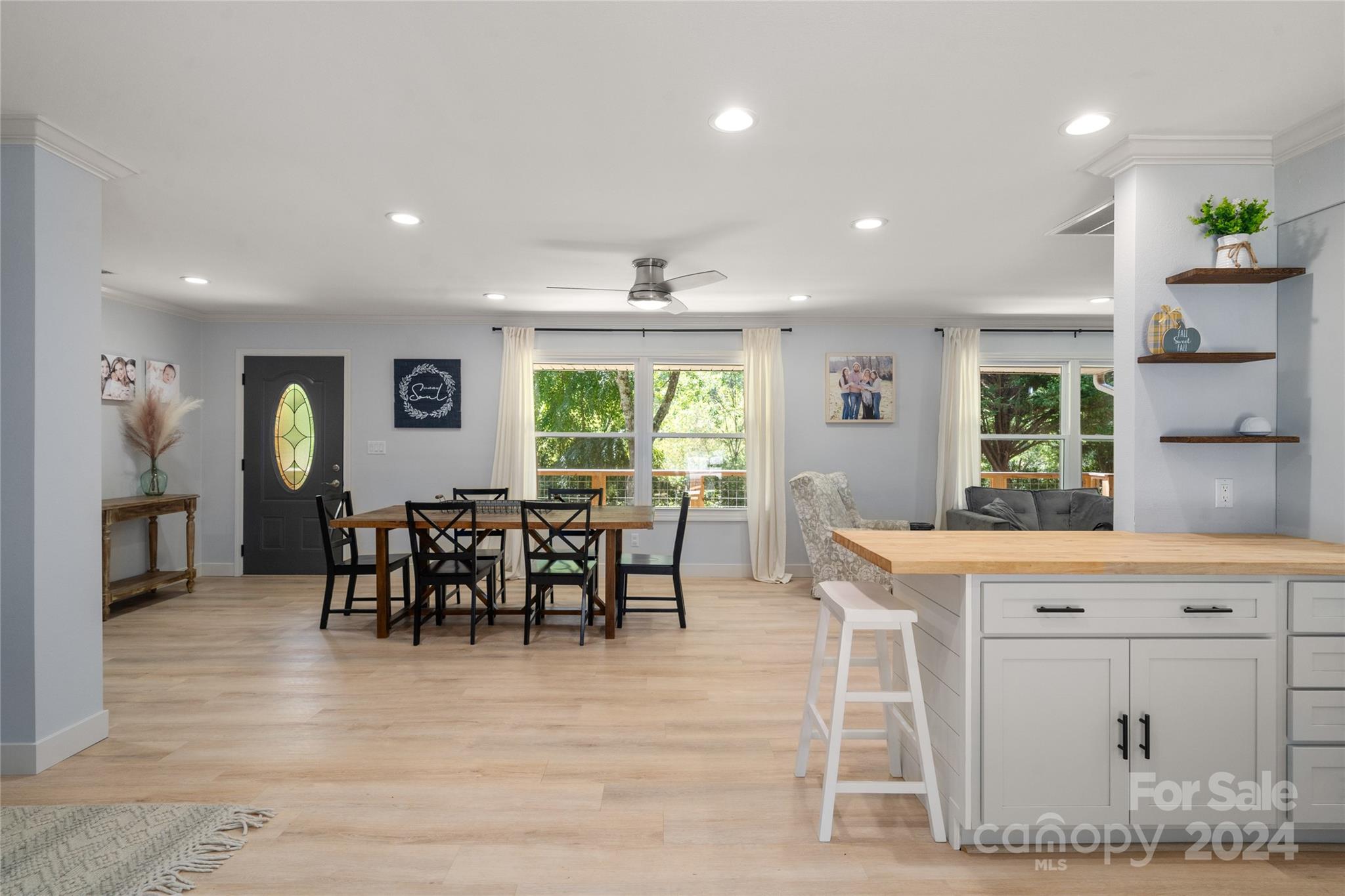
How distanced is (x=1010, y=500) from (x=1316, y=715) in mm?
4062

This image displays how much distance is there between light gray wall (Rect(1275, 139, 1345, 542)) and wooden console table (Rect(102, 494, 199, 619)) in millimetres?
6449

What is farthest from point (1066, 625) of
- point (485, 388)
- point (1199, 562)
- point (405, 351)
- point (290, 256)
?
point (405, 351)

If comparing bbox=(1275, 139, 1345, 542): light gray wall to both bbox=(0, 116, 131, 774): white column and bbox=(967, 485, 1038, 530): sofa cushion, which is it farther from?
bbox=(0, 116, 131, 774): white column

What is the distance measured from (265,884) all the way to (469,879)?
565mm

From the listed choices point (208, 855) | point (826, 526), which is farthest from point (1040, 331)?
point (208, 855)

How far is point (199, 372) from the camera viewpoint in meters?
6.42

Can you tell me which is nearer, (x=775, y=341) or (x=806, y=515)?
(x=806, y=515)

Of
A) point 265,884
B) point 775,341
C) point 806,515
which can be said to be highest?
point 775,341

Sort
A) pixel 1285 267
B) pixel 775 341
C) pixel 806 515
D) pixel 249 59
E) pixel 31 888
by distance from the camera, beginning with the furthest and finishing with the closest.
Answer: pixel 775 341 → pixel 806 515 → pixel 1285 267 → pixel 249 59 → pixel 31 888

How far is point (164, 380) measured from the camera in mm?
5934

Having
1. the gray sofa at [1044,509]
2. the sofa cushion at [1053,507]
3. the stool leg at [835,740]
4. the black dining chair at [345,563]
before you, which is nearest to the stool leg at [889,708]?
the stool leg at [835,740]

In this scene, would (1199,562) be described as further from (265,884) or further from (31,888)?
(31,888)

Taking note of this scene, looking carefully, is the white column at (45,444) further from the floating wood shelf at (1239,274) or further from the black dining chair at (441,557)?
the floating wood shelf at (1239,274)

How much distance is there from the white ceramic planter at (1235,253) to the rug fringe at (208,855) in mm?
3865
